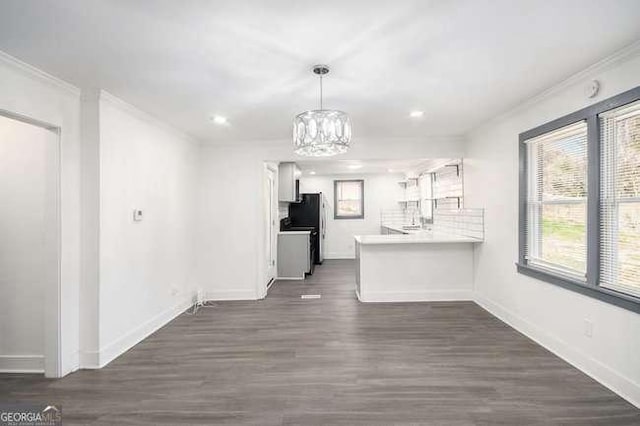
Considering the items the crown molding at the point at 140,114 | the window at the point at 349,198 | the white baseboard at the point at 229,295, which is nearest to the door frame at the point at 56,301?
the crown molding at the point at 140,114

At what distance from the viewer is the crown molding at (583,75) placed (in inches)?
90.7

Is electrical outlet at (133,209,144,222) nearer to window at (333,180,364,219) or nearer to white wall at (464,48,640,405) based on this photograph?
white wall at (464,48,640,405)

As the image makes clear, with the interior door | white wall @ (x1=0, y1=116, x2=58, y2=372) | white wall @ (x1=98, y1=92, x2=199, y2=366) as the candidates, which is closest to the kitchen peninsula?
the interior door

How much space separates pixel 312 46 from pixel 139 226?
100 inches

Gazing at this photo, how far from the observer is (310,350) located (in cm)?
325

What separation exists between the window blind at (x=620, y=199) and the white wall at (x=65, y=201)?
4125 millimetres

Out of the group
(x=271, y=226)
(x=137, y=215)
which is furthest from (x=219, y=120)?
(x=271, y=226)

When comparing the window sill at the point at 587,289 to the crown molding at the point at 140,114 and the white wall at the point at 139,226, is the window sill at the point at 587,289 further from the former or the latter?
the crown molding at the point at 140,114

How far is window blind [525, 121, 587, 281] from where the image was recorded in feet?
9.54

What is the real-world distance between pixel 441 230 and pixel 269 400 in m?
4.66

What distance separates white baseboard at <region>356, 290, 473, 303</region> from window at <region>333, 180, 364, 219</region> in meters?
4.71

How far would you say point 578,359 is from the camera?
2.83m

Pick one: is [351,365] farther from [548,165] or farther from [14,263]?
[14,263]

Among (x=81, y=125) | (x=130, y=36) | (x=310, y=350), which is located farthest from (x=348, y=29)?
(x=310, y=350)
